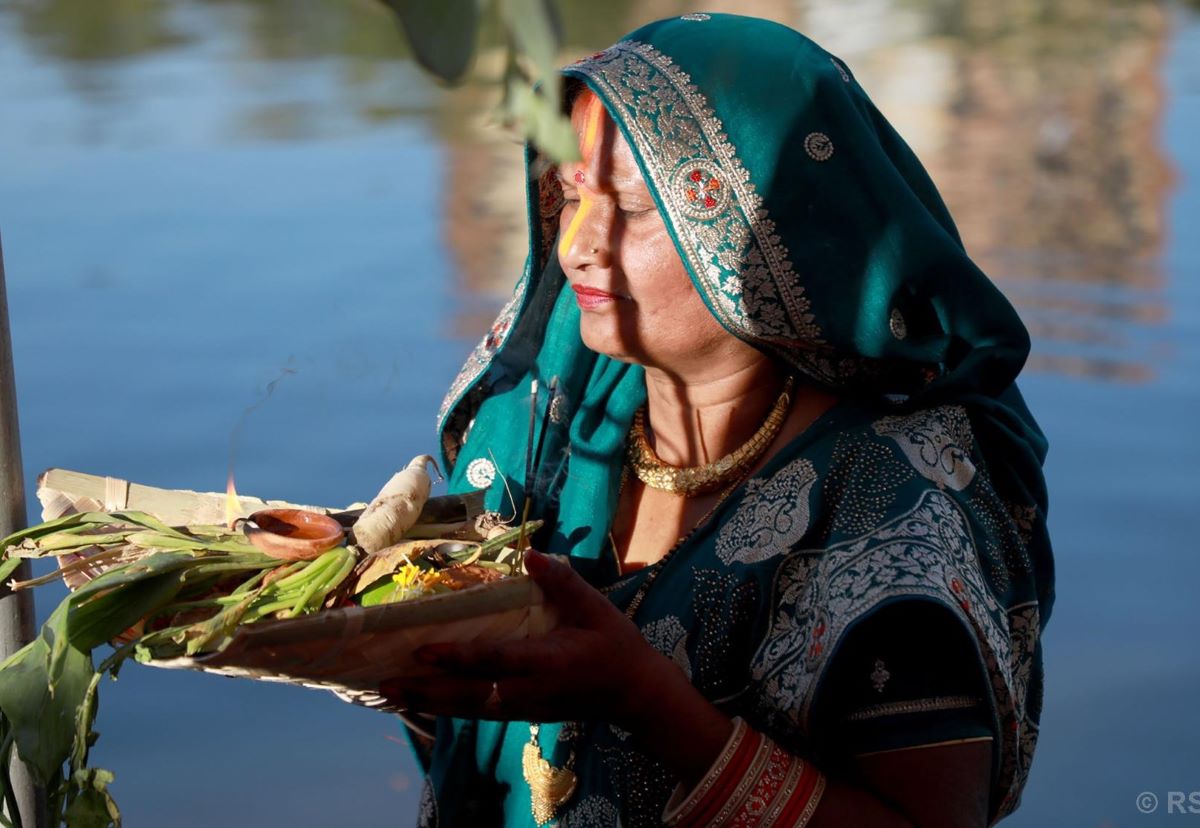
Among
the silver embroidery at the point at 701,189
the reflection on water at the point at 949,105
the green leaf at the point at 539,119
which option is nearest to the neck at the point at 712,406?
the silver embroidery at the point at 701,189

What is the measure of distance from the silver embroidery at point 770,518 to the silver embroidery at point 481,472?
1.45 ft

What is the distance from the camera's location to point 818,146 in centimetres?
173

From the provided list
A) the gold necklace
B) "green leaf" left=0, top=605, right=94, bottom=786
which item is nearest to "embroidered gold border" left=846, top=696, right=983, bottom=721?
the gold necklace

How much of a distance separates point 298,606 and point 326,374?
4.47 m

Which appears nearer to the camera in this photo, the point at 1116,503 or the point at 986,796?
the point at 986,796

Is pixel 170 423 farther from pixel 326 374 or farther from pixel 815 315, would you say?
pixel 815 315

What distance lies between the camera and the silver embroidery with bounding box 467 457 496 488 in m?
2.14

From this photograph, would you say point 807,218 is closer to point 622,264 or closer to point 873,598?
point 622,264

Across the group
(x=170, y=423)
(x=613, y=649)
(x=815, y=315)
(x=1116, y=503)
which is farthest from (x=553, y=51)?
(x=170, y=423)

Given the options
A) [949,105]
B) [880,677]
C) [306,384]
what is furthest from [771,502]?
[949,105]

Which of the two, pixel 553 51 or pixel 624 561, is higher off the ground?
pixel 553 51

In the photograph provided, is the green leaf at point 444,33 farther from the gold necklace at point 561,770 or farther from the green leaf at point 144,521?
the gold necklace at point 561,770

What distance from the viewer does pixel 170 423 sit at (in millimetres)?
5234

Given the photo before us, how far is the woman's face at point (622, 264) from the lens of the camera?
1.82 m
